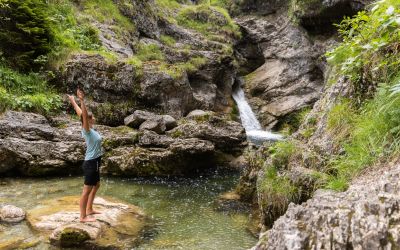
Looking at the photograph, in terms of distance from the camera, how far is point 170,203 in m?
9.56

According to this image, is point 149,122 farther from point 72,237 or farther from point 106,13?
point 106,13

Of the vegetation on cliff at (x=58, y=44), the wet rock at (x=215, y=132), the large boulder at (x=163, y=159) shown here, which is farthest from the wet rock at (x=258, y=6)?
the large boulder at (x=163, y=159)

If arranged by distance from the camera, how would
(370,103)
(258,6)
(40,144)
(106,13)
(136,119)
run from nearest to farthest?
1. (370,103)
2. (40,144)
3. (136,119)
4. (106,13)
5. (258,6)

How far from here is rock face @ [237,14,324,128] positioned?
24.8 m

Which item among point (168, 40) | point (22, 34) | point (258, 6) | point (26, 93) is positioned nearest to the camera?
point (26, 93)

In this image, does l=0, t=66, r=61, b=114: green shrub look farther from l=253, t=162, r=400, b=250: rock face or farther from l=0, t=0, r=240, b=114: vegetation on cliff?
l=253, t=162, r=400, b=250: rock face

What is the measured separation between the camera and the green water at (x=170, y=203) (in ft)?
Answer: 22.8

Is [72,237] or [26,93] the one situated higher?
[26,93]

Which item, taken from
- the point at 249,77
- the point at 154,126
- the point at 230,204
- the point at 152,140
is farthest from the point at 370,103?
the point at 249,77

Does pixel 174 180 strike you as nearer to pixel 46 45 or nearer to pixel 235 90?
pixel 46 45

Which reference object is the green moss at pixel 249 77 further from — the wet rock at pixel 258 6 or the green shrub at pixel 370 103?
the green shrub at pixel 370 103

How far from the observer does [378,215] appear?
2936mm

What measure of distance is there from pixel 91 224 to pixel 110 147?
232 inches

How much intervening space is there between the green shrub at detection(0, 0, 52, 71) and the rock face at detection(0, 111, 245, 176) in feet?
11.2
